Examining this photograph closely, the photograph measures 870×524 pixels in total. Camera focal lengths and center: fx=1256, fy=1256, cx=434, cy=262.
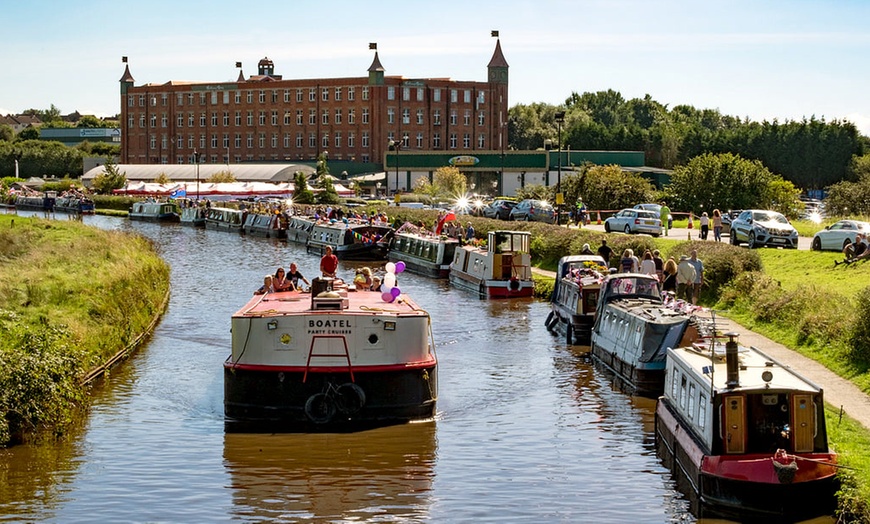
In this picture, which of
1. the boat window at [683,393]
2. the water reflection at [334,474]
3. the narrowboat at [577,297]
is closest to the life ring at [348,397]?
the water reflection at [334,474]

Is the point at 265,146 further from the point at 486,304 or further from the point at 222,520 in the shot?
the point at 222,520

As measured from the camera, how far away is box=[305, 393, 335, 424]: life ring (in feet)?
80.0

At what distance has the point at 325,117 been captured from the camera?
147000 millimetres

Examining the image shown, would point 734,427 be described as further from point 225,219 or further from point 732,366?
point 225,219

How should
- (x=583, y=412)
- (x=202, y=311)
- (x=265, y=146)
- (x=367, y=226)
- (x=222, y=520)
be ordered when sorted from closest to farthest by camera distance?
(x=222, y=520), (x=583, y=412), (x=202, y=311), (x=367, y=226), (x=265, y=146)

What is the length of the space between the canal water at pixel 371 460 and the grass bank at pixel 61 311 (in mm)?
722

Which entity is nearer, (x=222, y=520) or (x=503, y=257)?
(x=222, y=520)

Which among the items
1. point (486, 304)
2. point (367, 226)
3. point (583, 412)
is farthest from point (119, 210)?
point (583, 412)

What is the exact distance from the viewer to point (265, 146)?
497 ft

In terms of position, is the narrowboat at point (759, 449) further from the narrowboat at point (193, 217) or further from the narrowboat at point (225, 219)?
the narrowboat at point (193, 217)

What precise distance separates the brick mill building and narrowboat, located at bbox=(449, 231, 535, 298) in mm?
89192

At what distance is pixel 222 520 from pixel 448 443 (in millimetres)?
6009

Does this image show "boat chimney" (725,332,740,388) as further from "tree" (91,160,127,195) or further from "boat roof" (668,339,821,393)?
"tree" (91,160,127,195)

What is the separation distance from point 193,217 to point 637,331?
81629 millimetres
